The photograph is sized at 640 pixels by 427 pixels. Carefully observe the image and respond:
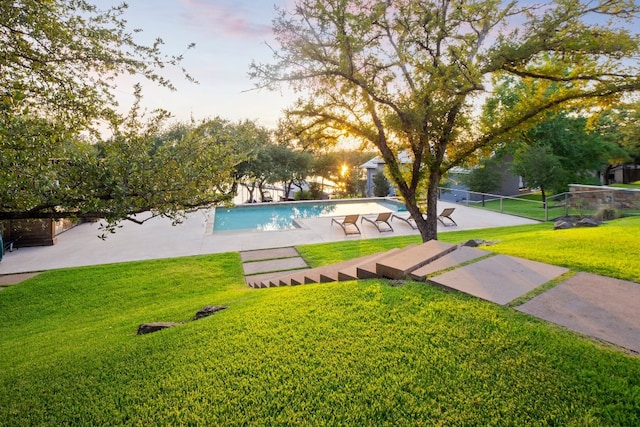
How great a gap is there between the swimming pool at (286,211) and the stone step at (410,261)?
11.0 metres

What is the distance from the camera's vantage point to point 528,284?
3586 mm

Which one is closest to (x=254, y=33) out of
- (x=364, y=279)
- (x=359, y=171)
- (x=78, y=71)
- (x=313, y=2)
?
(x=313, y=2)

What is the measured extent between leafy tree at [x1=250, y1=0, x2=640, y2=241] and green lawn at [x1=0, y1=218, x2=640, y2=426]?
4.02 meters

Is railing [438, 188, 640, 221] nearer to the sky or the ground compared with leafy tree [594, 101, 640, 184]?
nearer to the ground

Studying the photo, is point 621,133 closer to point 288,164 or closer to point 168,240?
point 288,164

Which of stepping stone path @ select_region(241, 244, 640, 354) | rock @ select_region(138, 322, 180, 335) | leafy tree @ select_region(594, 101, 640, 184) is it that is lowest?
rock @ select_region(138, 322, 180, 335)

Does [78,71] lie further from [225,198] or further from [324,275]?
[324,275]

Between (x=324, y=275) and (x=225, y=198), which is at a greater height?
(x=225, y=198)

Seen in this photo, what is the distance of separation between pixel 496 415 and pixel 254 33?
23.5 ft

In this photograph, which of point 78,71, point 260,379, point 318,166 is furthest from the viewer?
point 318,166

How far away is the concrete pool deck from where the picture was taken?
34.8 feet

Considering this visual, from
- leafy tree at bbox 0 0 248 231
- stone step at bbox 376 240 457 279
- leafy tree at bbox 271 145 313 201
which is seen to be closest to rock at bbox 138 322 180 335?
leafy tree at bbox 0 0 248 231

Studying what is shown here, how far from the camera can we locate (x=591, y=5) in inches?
246

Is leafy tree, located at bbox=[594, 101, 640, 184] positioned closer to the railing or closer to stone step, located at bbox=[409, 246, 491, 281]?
the railing
